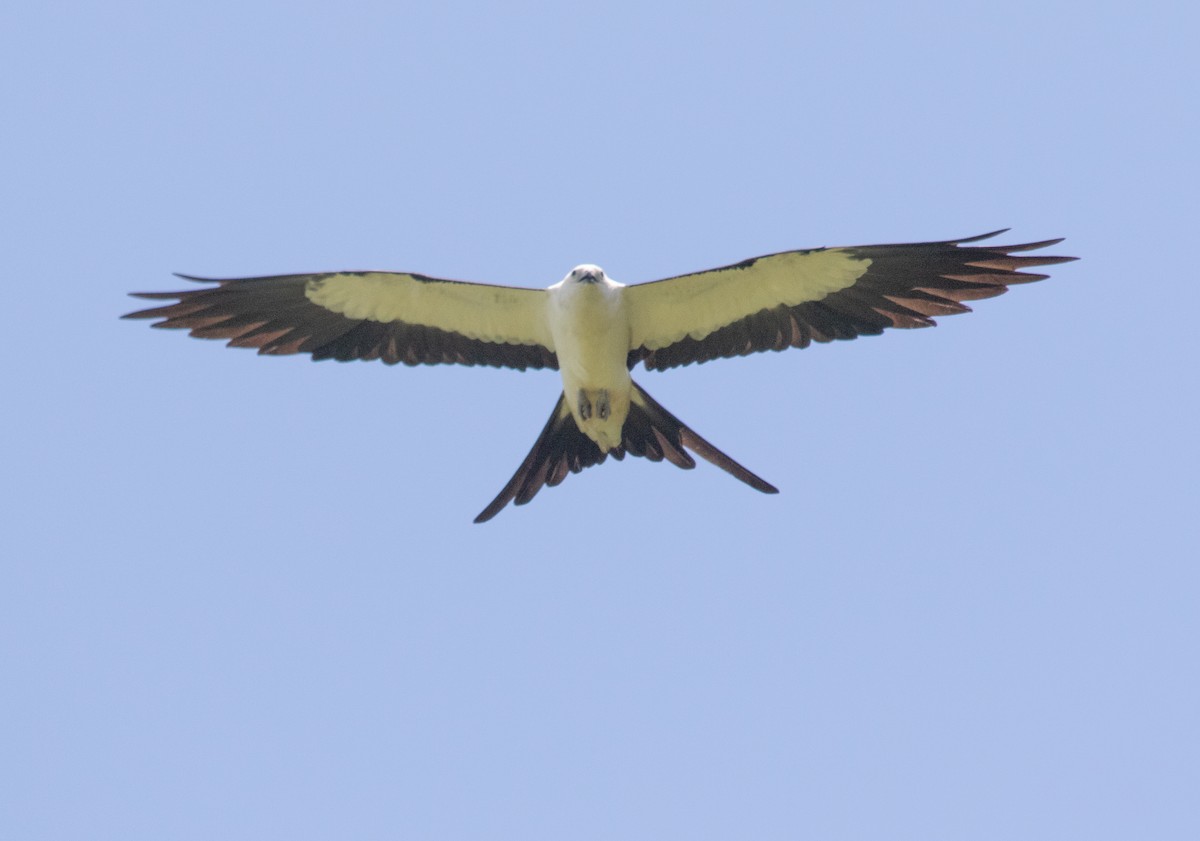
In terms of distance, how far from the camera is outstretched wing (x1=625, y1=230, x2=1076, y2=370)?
11.5 metres

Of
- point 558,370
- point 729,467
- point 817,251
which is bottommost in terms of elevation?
point 729,467

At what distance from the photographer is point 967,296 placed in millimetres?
11539

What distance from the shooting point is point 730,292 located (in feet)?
39.0

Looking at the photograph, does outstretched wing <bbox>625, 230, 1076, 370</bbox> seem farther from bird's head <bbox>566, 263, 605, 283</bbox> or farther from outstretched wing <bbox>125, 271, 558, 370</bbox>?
outstretched wing <bbox>125, 271, 558, 370</bbox>

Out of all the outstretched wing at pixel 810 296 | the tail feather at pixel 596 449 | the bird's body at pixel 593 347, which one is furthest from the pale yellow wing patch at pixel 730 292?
the tail feather at pixel 596 449

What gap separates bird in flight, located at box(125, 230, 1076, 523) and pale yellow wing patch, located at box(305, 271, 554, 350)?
0.01 metres

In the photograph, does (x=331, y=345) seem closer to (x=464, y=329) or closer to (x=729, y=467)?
(x=464, y=329)

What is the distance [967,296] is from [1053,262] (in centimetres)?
74

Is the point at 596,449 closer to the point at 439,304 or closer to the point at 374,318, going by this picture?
the point at 439,304

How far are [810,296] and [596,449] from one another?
80.7 inches

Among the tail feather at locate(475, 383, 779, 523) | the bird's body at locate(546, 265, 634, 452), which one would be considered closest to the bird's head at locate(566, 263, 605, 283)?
the bird's body at locate(546, 265, 634, 452)

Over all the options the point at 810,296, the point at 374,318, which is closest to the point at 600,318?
the point at 810,296

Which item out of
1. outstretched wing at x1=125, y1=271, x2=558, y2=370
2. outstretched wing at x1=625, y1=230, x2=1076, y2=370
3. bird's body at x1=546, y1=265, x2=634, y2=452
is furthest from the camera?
outstretched wing at x1=125, y1=271, x2=558, y2=370

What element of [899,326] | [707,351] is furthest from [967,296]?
[707,351]
